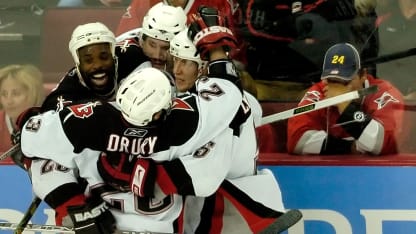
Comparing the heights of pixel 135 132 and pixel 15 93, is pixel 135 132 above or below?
above

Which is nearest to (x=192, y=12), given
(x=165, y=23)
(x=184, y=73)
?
(x=165, y=23)

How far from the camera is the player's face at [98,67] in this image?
2.14 meters

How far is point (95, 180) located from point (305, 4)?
98 centimetres

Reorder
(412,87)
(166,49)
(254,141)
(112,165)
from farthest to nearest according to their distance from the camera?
(412,87) < (166,49) < (254,141) < (112,165)

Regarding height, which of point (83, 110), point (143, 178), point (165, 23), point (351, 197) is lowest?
point (351, 197)

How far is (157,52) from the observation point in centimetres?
232

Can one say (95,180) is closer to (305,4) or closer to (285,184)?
(285,184)

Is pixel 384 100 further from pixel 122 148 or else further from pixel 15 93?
pixel 15 93

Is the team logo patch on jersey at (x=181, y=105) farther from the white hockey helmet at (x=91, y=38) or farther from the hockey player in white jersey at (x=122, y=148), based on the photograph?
the white hockey helmet at (x=91, y=38)

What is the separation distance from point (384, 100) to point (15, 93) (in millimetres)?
1026

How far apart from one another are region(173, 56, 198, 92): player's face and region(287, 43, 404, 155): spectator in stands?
363mm

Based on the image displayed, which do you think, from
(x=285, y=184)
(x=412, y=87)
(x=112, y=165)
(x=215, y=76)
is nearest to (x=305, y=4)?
(x=412, y=87)

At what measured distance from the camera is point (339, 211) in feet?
7.87

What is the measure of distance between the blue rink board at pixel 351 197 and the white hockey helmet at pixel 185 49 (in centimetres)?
40
